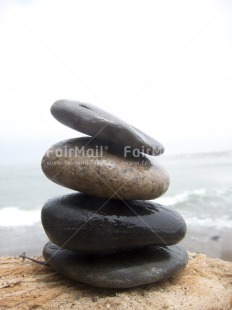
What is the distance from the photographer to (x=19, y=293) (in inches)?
163

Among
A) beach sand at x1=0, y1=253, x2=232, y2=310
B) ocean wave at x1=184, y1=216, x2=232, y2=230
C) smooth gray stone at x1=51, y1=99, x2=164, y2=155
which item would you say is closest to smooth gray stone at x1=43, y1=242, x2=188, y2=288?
beach sand at x1=0, y1=253, x2=232, y2=310

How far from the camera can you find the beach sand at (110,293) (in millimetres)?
3845

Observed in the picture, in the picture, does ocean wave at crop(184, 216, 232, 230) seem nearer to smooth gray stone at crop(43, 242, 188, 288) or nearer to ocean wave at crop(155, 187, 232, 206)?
ocean wave at crop(155, 187, 232, 206)

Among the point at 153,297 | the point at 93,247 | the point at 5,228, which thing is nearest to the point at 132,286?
the point at 153,297

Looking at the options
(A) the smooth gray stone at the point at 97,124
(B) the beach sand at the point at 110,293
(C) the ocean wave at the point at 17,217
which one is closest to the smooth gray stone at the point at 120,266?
(B) the beach sand at the point at 110,293

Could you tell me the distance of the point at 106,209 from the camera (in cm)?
440

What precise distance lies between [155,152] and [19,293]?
2552mm

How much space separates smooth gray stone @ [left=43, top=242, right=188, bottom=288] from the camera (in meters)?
4.12

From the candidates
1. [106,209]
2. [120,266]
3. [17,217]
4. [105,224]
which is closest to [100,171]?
[106,209]

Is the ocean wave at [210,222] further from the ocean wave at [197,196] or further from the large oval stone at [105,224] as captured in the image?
the large oval stone at [105,224]

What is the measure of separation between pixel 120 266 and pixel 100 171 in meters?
1.27

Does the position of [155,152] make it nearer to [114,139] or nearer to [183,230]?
[114,139]

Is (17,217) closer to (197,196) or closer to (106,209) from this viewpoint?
(197,196)

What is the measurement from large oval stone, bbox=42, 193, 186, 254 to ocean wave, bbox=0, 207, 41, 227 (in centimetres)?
748
